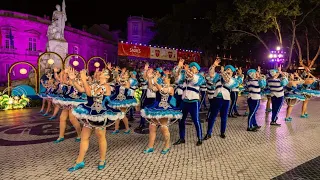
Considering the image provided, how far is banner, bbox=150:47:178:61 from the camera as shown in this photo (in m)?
27.0

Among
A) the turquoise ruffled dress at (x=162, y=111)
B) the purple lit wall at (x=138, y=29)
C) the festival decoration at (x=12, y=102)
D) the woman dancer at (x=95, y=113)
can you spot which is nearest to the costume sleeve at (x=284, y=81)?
the turquoise ruffled dress at (x=162, y=111)

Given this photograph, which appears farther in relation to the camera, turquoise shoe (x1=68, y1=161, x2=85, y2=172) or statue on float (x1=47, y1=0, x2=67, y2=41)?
statue on float (x1=47, y1=0, x2=67, y2=41)

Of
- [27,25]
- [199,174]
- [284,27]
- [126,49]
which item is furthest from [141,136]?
[27,25]

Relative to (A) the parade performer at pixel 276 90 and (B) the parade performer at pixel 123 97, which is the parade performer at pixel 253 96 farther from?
(B) the parade performer at pixel 123 97

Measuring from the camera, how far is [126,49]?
24359 mm

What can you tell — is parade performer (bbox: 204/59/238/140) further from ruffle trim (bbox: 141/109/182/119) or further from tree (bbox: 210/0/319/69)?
tree (bbox: 210/0/319/69)

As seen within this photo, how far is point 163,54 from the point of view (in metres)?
→ 28.1

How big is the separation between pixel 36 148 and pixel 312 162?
258 inches

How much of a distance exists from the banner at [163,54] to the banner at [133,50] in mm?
758

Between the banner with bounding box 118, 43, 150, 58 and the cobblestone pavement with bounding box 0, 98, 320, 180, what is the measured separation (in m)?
14.4

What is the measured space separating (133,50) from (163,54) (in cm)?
411

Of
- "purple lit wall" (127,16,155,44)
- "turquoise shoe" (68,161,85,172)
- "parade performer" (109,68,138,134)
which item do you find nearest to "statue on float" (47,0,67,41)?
"parade performer" (109,68,138,134)

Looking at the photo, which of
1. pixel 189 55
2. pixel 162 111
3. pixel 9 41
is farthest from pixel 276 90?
pixel 9 41

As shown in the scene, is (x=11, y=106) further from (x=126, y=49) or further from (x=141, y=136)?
(x=126, y=49)
